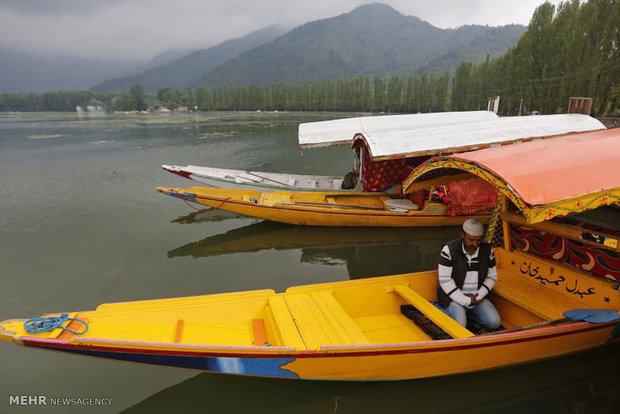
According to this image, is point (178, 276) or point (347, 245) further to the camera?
point (347, 245)

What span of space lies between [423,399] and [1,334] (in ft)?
14.9

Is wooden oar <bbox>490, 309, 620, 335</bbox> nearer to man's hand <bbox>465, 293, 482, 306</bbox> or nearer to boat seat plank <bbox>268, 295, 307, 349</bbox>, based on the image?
man's hand <bbox>465, 293, 482, 306</bbox>

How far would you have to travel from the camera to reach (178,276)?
760 cm

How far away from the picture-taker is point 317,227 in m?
10.1

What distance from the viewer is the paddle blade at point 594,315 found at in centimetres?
382

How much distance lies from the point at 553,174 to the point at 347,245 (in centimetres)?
583

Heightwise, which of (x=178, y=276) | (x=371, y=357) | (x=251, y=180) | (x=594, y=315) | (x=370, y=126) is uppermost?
(x=370, y=126)

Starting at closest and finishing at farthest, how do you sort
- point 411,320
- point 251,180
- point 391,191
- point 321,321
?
point 321,321 → point 411,320 → point 391,191 → point 251,180

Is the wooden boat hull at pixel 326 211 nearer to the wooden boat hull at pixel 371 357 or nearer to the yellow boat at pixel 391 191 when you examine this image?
the yellow boat at pixel 391 191

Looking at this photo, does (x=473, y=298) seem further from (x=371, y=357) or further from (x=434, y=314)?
(x=371, y=357)

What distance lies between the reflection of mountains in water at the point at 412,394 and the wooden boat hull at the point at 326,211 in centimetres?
508

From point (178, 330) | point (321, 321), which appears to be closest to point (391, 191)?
point (321, 321)

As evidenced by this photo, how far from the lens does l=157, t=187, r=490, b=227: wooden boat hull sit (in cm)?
917

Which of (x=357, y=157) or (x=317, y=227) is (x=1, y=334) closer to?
(x=317, y=227)
